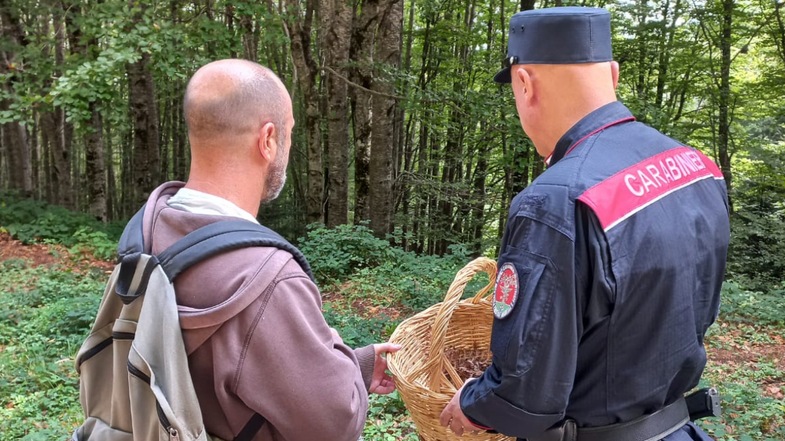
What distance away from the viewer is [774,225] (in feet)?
38.9

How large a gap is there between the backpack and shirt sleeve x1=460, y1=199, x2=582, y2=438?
640mm

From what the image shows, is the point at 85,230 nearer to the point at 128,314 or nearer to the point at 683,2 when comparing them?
the point at 128,314

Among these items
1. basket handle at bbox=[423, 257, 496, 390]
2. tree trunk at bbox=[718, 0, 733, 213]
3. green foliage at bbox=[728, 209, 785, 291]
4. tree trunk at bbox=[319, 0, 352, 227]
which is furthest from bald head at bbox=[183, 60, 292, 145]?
tree trunk at bbox=[718, 0, 733, 213]

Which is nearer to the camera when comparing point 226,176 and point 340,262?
point 226,176

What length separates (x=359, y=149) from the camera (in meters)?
10.7

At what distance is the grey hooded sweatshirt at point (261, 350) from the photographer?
1406 mm

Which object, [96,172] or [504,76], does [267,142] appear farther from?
[96,172]

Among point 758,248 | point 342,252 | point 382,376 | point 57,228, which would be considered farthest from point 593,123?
point 758,248

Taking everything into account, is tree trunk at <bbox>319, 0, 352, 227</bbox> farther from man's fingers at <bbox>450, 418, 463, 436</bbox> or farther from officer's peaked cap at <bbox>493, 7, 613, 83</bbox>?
officer's peaked cap at <bbox>493, 7, 613, 83</bbox>

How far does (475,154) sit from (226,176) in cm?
1386

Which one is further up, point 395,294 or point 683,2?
point 683,2

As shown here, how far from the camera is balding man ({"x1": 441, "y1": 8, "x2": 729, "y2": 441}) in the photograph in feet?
4.86

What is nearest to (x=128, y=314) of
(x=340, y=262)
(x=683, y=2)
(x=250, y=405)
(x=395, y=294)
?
(x=250, y=405)

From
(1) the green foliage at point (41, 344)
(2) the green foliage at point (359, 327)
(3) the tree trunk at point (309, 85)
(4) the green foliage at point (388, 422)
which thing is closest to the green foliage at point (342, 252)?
(2) the green foliage at point (359, 327)
